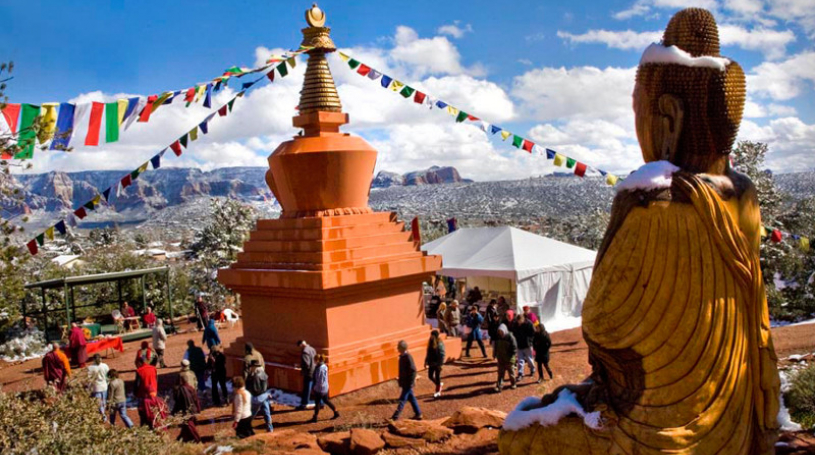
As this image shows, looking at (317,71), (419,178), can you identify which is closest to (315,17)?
(317,71)

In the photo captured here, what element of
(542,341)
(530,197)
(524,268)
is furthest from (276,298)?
(530,197)

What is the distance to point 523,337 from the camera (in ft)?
34.9

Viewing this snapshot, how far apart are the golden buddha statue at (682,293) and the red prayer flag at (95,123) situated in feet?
30.1

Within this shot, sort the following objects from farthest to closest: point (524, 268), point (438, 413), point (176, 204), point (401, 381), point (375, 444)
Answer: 1. point (176, 204)
2. point (524, 268)
3. point (438, 413)
4. point (401, 381)
5. point (375, 444)

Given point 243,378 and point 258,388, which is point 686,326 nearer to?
point 258,388

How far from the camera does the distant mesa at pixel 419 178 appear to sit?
14730 cm

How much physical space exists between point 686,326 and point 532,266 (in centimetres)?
1265

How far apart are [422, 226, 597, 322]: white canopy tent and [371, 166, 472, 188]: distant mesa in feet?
406

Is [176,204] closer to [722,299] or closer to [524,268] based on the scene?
[524,268]

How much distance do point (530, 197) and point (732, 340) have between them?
110 meters

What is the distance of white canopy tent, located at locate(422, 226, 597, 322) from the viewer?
53.5 feet

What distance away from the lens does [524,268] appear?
53.0 feet

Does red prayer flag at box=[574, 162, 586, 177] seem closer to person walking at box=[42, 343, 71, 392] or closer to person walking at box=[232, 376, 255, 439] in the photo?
person walking at box=[232, 376, 255, 439]

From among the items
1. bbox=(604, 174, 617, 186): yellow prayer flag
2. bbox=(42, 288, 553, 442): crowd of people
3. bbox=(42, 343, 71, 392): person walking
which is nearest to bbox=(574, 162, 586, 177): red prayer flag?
bbox=(604, 174, 617, 186): yellow prayer flag
